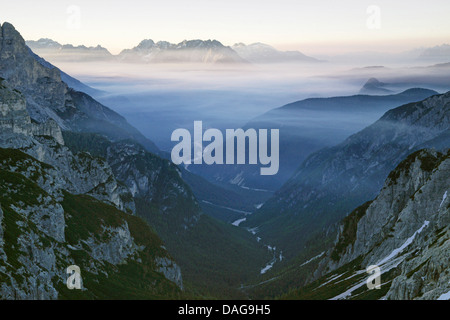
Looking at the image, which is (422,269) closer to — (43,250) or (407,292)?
(407,292)

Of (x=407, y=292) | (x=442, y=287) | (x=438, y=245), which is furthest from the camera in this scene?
(x=438, y=245)

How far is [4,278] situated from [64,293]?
2106 inches

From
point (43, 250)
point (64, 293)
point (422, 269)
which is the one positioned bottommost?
point (64, 293)

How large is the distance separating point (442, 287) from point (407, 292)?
1709 cm
